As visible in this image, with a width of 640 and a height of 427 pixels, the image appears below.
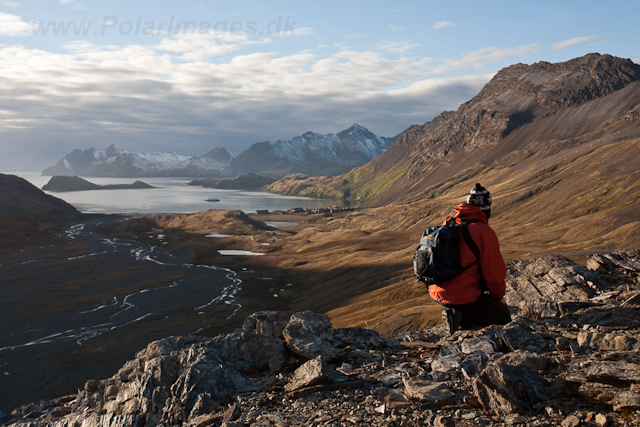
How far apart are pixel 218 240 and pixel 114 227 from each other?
66.5 metres

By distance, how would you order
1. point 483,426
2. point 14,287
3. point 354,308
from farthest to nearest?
point 14,287, point 354,308, point 483,426

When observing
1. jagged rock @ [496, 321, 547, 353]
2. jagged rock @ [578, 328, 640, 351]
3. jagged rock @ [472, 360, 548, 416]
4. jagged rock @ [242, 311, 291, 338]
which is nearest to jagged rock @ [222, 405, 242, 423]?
jagged rock @ [242, 311, 291, 338]

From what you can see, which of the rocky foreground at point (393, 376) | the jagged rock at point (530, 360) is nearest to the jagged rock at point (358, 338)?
A: the rocky foreground at point (393, 376)

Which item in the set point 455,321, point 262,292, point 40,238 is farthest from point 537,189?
point 40,238

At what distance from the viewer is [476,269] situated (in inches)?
432

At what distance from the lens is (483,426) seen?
8562 millimetres

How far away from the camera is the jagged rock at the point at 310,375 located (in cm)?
1195

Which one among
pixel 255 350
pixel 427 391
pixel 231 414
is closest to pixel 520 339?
pixel 427 391

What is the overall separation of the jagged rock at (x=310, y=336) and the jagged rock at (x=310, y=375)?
70.1 inches

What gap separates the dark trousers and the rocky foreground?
34cm

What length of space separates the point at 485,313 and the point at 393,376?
10.5 feet

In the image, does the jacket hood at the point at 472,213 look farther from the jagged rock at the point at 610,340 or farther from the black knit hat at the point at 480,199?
the jagged rock at the point at 610,340

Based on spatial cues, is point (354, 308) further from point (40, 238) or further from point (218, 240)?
point (40, 238)

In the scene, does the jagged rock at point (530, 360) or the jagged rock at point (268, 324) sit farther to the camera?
the jagged rock at point (268, 324)
